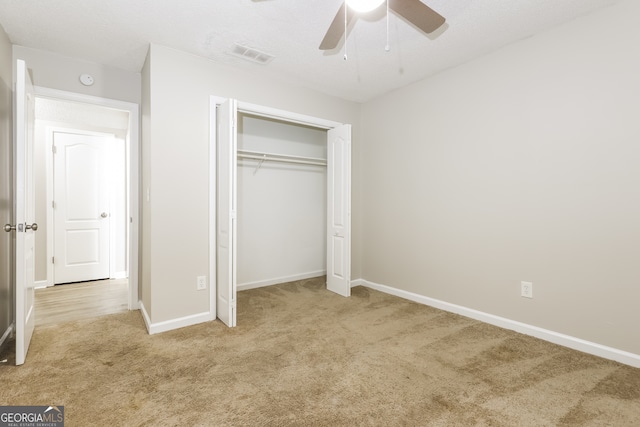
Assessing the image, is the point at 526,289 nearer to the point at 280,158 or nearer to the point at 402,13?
the point at 402,13

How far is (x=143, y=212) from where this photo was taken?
3139 millimetres

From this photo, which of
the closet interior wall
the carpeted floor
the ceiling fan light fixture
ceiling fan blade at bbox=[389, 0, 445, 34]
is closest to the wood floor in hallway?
the carpeted floor

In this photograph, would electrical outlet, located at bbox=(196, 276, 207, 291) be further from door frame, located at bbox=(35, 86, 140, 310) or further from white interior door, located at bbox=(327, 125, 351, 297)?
white interior door, located at bbox=(327, 125, 351, 297)

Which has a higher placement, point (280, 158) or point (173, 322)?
point (280, 158)

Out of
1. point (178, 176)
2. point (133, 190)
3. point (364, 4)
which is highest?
point (364, 4)

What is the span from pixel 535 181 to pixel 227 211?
272 centimetres

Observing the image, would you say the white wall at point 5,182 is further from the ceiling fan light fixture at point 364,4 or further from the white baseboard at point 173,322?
the ceiling fan light fixture at point 364,4

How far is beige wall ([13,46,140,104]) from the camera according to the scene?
110 inches

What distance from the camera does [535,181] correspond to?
259 cm

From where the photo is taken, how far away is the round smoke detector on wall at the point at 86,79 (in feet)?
9.73

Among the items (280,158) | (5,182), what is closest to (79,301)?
(5,182)

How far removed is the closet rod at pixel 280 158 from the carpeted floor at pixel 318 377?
2079 mm

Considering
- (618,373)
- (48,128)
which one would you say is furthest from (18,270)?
(618,373)

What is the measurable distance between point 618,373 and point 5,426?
12.0 feet
